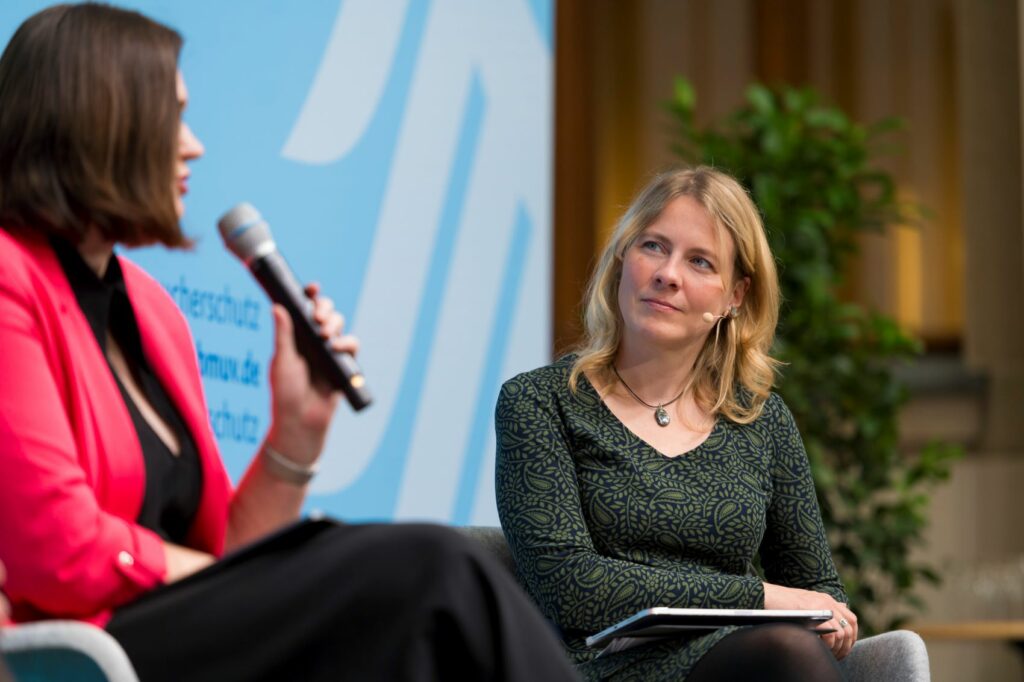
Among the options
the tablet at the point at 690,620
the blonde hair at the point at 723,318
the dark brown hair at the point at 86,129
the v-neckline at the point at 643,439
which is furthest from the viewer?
the blonde hair at the point at 723,318

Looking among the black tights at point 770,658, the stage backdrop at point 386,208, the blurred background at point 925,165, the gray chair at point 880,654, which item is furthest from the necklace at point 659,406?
the blurred background at point 925,165

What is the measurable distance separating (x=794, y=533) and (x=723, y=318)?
388mm

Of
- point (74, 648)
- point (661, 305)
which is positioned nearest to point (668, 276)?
point (661, 305)

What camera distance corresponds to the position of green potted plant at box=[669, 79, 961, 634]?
177 inches

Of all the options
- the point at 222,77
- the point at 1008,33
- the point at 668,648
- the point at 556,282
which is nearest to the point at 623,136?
the point at 556,282

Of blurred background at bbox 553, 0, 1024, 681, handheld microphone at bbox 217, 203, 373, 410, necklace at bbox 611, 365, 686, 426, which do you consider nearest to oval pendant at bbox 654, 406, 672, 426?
necklace at bbox 611, 365, 686, 426

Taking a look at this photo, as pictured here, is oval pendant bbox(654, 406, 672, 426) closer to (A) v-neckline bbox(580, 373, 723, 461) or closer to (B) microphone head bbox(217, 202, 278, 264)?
(A) v-neckline bbox(580, 373, 723, 461)

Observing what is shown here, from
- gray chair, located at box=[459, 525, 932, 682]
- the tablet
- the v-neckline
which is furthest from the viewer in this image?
the v-neckline

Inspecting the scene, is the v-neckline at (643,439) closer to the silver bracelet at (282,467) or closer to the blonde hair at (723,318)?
the blonde hair at (723,318)

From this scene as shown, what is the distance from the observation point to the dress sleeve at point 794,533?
7.42 ft

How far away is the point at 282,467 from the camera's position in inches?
63.3

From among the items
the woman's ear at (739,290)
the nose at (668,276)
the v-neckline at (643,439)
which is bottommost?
the v-neckline at (643,439)

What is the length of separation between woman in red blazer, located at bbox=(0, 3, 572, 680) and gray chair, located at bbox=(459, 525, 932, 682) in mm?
605

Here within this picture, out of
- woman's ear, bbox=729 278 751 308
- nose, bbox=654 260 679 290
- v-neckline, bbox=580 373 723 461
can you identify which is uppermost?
nose, bbox=654 260 679 290
